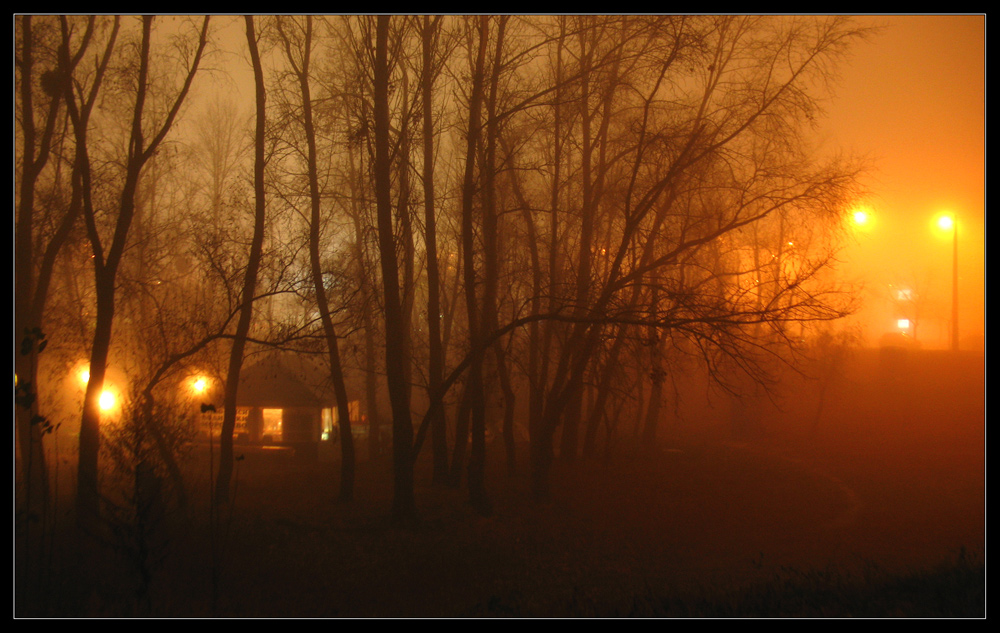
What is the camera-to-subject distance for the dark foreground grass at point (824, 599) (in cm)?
660

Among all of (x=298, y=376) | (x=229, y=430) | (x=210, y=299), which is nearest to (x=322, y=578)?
(x=229, y=430)

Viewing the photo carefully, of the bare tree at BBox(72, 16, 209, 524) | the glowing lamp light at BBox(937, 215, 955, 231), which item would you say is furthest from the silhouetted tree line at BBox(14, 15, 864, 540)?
the glowing lamp light at BBox(937, 215, 955, 231)

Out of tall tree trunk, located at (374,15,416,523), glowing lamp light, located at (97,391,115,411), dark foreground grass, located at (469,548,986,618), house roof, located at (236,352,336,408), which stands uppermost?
tall tree trunk, located at (374,15,416,523)

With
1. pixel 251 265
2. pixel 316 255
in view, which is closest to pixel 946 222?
pixel 316 255

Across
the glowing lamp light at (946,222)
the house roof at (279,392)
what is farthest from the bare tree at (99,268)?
the glowing lamp light at (946,222)

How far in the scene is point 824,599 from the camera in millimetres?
7309

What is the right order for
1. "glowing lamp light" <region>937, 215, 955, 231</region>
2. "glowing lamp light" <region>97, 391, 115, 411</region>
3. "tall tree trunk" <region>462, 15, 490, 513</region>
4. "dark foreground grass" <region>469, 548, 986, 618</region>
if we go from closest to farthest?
"dark foreground grass" <region>469, 548, 986, 618</region>
"tall tree trunk" <region>462, 15, 490, 513</region>
"glowing lamp light" <region>97, 391, 115, 411</region>
"glowing lamp light" <region>937, 215, 955, 231</region>

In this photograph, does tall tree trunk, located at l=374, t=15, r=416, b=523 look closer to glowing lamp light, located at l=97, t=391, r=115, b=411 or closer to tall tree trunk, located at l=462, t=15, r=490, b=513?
tall tree trunk, located at l=462, t=15, r=490, b=513

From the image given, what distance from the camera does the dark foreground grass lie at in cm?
660

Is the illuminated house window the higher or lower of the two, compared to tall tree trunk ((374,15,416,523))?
lower

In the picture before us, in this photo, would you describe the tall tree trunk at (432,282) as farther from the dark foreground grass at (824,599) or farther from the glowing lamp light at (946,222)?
the glowing lamp light at (946,222)

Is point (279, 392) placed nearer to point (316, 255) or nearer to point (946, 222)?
point (316, 255)

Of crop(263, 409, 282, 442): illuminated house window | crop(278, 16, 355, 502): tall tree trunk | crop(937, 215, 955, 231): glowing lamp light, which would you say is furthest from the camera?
crop(263, 409, 282, 442): illuminated house window

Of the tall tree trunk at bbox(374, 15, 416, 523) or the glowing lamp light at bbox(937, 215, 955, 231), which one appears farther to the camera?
the glowing lamp light at bbox(937, 215, 955, 231)
